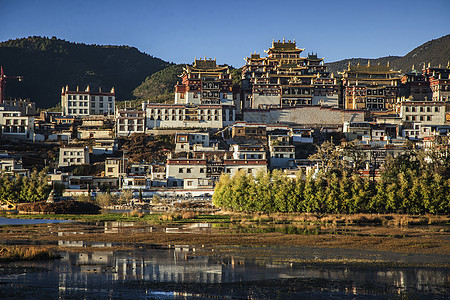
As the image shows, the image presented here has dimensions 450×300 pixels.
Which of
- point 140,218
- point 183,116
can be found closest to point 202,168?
point 183,116

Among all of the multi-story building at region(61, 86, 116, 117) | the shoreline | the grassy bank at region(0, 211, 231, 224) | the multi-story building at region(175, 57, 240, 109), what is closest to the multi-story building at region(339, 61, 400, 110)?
the multi-story building at region(175, 57, 240, 109)

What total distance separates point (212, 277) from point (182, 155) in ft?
231

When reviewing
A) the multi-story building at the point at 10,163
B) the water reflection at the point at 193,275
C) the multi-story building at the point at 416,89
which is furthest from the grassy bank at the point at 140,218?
the multi-story building at the point at 416,89

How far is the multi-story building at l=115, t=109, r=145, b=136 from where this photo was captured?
111m

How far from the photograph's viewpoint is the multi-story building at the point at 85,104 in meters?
125

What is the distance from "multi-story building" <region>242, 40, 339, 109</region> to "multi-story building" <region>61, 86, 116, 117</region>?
27396 mm

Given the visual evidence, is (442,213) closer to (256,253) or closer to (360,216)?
(360,216)

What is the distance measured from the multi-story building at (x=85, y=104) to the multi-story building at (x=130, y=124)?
1328 centimetres

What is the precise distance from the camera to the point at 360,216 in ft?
179

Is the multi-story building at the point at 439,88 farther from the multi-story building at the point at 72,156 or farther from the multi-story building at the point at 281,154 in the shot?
the multi-story building at the point at 72,156

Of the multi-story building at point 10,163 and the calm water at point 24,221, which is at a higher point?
the multi-story building at point 10,163

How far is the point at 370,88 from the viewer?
12419 centimetres

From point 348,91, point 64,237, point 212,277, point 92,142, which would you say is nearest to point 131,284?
point 212,277

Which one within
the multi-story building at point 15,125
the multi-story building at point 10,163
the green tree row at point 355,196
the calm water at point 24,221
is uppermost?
the multi-story building at point 15,125
